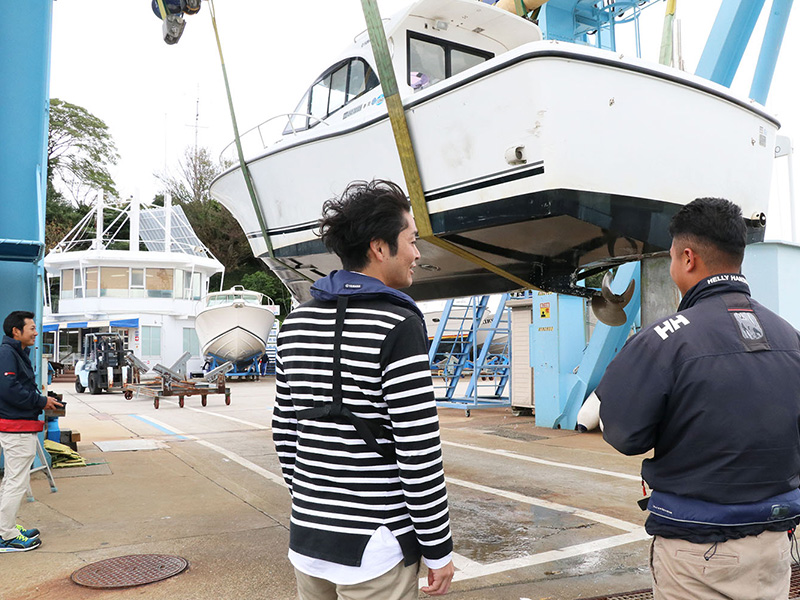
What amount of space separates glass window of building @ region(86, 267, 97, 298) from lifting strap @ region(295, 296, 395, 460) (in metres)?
29.6

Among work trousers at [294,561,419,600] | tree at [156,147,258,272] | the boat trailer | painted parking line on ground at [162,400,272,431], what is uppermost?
tree at [156,147,258,272]

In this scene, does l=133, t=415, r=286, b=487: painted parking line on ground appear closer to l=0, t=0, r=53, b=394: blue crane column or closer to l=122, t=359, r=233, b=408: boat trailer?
l=0, t=0, r=53, b=394: blue crane column

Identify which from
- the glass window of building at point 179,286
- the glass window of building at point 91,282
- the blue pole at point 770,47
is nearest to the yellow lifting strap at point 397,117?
the blue pole at point 770,47

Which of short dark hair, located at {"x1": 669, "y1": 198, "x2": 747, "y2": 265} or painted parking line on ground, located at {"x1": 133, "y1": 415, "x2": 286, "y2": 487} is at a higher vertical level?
short dark hair, located at {"x1": 669, "y1": 198, "x2": 747, "y2": 265}

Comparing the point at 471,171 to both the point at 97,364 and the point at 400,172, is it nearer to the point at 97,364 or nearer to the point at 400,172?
the point at 400,172

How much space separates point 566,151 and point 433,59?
6.67ft

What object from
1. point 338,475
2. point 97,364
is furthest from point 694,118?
point 97,364

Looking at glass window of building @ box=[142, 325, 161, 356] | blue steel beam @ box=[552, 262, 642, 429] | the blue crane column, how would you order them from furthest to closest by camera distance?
glass window of building @ box=[142, 325, 161, 356], blue steel beam @ box=[552, 262, 642, 429], the blue crane column

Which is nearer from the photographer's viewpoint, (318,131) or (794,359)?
(794,359)

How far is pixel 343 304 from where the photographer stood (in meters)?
1.74

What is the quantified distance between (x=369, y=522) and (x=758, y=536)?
981 mm

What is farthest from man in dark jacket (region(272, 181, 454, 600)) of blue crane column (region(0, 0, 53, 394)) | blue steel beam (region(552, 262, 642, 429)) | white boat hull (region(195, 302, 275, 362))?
white boat hull (region(195, 302, 275, 362))

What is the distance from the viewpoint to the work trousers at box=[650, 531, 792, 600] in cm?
163

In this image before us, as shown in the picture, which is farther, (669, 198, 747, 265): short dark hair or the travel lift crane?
the travel lift crane
